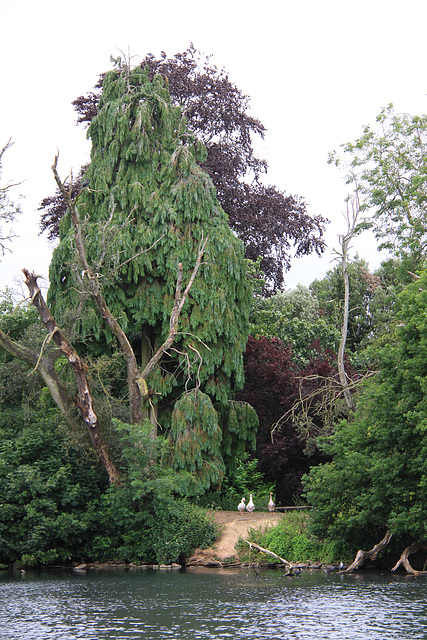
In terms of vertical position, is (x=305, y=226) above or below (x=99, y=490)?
above

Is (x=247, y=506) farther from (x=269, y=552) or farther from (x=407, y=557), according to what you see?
(x=407, y=557)

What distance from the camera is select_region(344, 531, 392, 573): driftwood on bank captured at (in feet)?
61.2

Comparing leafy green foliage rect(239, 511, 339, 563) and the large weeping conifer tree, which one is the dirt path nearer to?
leafy green foliage rect(239, 511, 339, 563)

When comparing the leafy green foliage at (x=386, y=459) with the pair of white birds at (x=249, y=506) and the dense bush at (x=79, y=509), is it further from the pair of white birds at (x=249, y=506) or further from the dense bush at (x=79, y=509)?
the dense bush at (x=79, y=509)

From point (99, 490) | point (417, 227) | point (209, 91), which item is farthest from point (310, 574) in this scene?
point (209, 91)

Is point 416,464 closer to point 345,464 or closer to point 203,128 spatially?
point 345,464

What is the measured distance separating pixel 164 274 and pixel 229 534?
26.1ft

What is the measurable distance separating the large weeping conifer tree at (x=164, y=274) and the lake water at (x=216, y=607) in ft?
17.8

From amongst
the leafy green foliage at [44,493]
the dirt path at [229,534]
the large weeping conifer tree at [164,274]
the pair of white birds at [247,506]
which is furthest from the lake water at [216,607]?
the large weeping conifer tree at [164,274]

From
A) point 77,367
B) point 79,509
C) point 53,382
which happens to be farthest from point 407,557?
point 53,382

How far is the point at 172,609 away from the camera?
14453 mm

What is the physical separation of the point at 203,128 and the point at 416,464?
823 inches

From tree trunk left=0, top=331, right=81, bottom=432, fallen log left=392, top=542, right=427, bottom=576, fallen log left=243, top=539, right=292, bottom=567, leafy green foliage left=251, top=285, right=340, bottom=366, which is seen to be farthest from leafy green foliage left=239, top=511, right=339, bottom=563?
leafy green foliage left=251, top=285, right=340, bottom=366

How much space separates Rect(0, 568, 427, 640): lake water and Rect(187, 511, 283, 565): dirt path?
188 cm
